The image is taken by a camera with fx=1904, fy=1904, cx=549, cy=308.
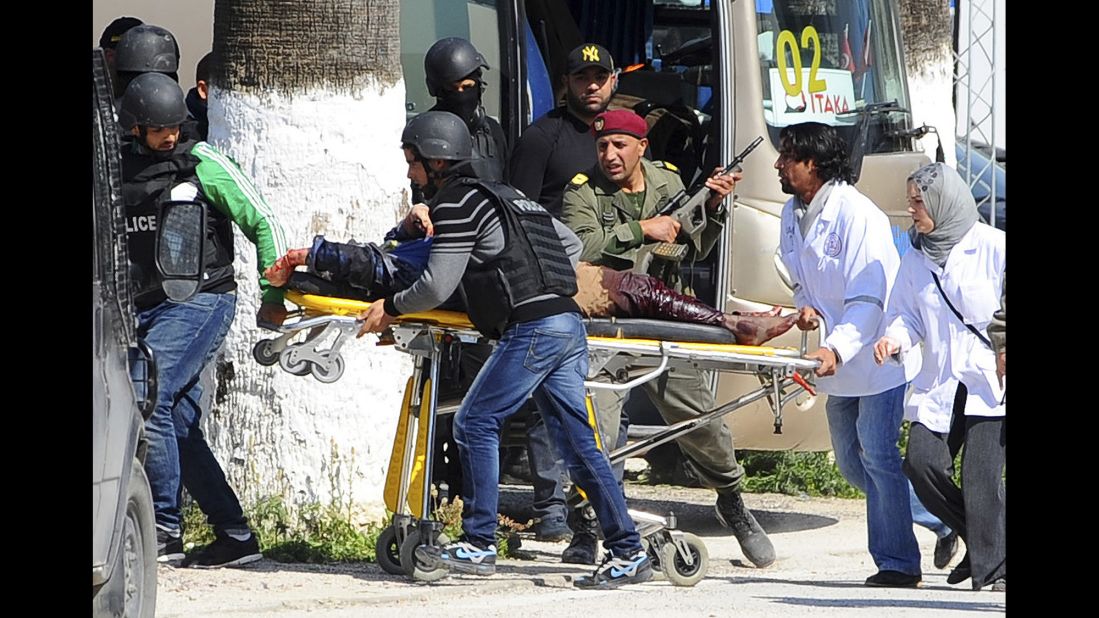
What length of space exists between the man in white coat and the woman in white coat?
18 centimetres

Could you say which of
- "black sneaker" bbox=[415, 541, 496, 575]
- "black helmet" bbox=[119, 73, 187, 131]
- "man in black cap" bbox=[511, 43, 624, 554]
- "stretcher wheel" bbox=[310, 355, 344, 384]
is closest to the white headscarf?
"man in black cap" bbox=[511, 43, 624, 554]

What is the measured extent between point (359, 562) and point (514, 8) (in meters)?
2.86

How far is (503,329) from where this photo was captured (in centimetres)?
658

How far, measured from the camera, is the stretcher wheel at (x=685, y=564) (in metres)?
6.86

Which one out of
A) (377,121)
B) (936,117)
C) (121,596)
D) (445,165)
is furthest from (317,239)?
(936,117)

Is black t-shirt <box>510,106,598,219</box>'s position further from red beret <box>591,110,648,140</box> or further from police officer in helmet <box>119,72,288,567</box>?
police officer in helmet <box>119,72,288,567</box>

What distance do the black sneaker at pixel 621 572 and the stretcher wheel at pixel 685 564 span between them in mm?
173

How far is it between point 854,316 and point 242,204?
2221 mm

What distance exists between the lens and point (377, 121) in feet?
25.4

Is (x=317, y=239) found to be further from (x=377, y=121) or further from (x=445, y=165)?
(x=377, y=121)

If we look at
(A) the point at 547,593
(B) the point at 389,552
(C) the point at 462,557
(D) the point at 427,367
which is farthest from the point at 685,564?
(D) the point at 427,367

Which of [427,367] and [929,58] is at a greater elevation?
[929,58]

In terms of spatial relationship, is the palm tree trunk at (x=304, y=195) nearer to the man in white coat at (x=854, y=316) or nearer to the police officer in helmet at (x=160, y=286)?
the police officer in helmet at (x=160, y=286)

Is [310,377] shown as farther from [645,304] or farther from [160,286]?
[645,304]
